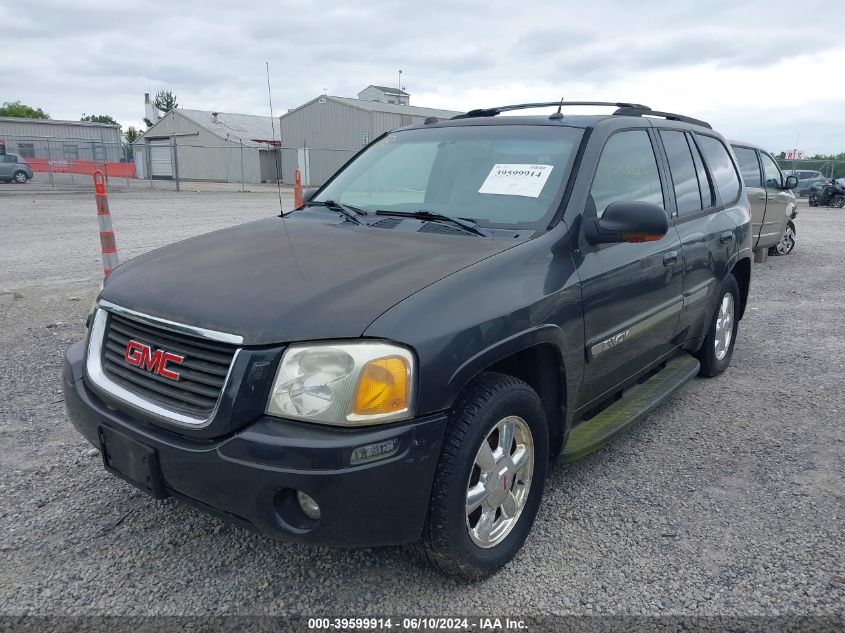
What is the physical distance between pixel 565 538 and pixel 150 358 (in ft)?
6.02

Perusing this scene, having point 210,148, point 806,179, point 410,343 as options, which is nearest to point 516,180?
point 410,343

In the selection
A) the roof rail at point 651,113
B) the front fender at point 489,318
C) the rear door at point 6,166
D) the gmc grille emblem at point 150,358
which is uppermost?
the roof rail at point 651,113

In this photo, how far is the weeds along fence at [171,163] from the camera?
35.4 metres

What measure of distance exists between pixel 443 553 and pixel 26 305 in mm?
5978

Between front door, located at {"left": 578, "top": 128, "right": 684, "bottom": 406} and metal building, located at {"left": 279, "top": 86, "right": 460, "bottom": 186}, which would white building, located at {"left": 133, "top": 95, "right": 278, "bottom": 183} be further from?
front door, located at {"left": 578, "top": 128, "right": 684, "bottom": 406}

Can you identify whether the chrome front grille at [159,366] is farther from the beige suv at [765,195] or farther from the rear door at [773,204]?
the rear door at [773,204]

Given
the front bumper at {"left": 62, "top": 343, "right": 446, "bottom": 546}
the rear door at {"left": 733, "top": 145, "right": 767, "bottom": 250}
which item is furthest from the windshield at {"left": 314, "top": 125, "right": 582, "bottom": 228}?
the rear door at {"left": 733, "top": 145, "right": 767, "bottom": 250}

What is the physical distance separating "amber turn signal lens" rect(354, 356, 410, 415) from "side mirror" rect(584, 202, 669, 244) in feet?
4.25

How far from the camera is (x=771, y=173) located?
1080cm

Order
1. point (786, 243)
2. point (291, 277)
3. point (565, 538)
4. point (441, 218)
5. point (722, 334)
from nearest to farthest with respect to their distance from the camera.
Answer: point (291, 277), point (565, 538), point (441, 218), point (722, 334), point (786, 243)

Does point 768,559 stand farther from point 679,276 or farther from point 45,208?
point 45,208

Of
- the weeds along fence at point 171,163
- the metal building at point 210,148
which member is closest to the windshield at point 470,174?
the weeds along fence at point 171,163

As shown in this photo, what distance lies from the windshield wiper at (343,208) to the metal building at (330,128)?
106 feet

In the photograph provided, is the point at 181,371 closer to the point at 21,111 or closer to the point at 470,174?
the point at 470,174
